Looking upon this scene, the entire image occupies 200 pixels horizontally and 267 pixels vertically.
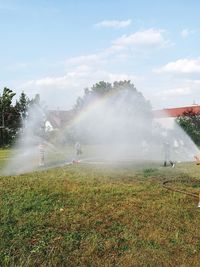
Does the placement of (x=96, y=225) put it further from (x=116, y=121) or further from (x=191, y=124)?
(x=116, y=121)

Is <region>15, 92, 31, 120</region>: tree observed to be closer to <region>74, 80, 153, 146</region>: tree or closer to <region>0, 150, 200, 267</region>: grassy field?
<region>74, 80, 153, 146</region>: tree

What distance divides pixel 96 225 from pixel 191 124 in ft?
152

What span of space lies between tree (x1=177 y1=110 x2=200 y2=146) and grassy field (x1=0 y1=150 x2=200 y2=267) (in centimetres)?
3642

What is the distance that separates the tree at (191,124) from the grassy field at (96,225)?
36423 mm

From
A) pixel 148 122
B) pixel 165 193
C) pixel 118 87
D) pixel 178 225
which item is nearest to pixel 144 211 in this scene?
pixel 178 225

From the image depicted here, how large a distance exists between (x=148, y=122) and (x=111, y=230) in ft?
202

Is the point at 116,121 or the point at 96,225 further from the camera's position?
the point at 116,121

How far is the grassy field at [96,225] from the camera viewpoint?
10.3 meters

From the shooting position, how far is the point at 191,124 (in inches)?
2244

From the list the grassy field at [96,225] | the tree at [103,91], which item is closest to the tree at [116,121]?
the tree at [103,91]

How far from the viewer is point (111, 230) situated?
1222 centimetres

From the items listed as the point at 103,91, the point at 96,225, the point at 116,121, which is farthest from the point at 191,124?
the point at 96,225

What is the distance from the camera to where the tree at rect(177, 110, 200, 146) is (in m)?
53.5

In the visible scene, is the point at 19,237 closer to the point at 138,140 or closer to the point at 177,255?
the point at 177,255
